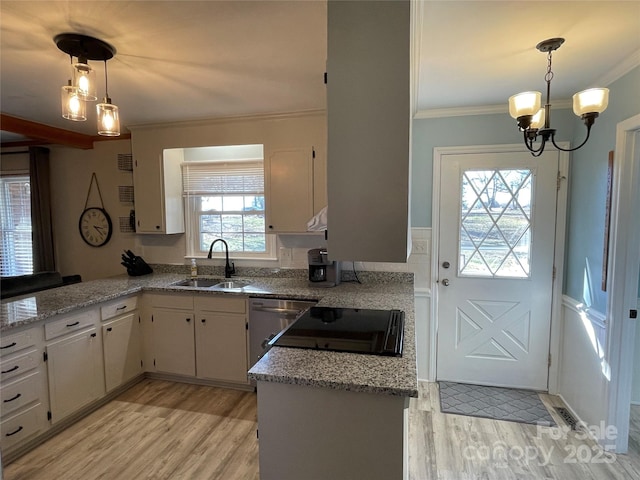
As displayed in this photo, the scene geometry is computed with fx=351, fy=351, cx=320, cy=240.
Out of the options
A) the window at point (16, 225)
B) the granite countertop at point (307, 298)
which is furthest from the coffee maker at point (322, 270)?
the window at point (16, 225)

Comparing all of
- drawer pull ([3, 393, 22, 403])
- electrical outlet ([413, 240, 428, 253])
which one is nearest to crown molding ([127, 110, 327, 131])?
electrical outlet ([413, 240, 428, 253])

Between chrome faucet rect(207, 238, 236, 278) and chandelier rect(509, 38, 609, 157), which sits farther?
chrome faucet rect(207, 238, 236, 278)

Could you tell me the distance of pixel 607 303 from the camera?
7.32 ft

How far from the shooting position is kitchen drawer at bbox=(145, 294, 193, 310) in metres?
3.00

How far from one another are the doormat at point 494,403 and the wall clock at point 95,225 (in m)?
3.80

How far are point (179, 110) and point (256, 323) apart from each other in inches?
76.3

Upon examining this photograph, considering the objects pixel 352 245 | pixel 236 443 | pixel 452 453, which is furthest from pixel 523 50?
pixel 236 443

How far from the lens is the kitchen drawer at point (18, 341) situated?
203cm

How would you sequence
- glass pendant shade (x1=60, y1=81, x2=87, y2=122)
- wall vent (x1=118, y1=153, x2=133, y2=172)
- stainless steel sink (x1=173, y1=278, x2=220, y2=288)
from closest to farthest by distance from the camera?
glass pendant shade (x1=60, y1=81, x2=87, y2=122) → stainless steel sink (x1=173, y1=278, x2=220, y2=288) → wall vent (x1=118, y1=153, x2=133, y2=172)

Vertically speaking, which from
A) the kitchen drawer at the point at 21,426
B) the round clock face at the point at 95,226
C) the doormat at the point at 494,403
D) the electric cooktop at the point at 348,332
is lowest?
the doormat at the point at 494,403

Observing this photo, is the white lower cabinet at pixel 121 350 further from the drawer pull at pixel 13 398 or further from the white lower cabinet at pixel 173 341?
the drawer pull at pixel 13 398

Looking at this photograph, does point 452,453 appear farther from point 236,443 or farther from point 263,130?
point 263,130

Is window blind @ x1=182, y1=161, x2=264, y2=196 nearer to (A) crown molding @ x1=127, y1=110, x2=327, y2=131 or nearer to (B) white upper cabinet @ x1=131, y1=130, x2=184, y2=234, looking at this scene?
(B) white upper cabinet @ x1=131, y1=130, x2=184, y2=234

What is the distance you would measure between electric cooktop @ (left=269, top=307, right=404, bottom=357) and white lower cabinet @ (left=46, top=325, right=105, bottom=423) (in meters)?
1.73
